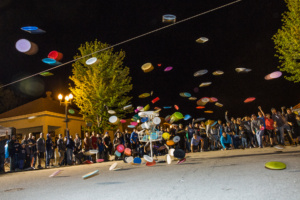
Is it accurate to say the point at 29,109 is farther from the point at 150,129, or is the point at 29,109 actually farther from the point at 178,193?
the point at 178,193

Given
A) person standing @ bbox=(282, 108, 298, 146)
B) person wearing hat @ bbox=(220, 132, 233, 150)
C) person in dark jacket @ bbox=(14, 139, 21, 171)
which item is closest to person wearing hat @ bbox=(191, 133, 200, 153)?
person wearing hat @ bbox=(220, 132, 233, 150)

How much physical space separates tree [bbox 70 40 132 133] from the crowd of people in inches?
296

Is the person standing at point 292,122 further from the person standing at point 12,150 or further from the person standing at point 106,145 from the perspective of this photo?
the person standing at point 12,150

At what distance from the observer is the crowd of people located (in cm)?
1194

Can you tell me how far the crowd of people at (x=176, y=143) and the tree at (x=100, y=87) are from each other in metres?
7.52

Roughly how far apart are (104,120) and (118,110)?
162cm

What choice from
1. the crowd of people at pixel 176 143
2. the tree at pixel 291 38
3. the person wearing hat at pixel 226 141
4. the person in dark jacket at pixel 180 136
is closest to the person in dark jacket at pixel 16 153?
the crowd of people at pixel 176 143

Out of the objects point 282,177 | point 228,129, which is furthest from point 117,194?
point 228,129

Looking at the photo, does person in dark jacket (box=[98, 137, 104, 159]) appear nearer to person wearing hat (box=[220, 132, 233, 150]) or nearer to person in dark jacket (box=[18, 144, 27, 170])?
person in dark jacket (box=[18, 144, 27, 170])

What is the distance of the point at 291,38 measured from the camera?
17.9 m

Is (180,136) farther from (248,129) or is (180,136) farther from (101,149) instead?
(101,149)

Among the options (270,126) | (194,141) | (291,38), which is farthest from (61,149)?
(291,38)

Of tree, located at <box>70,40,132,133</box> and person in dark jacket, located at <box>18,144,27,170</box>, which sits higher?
tree, located at <box>70,40,132,133</box>

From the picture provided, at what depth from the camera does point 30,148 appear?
12820mm
